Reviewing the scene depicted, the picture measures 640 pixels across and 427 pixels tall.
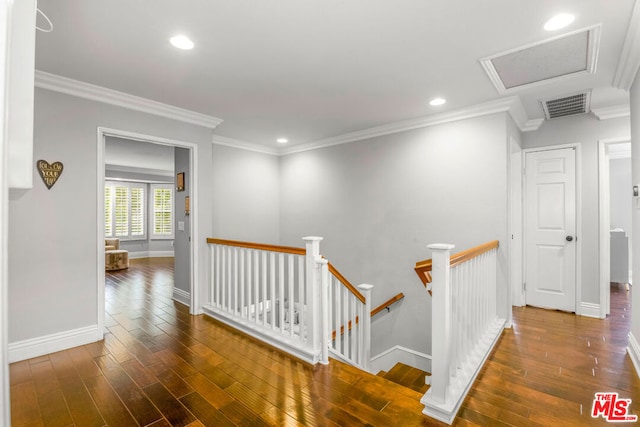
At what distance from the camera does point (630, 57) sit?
231 centimetres

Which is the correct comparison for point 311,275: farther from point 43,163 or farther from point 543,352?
point 43,163

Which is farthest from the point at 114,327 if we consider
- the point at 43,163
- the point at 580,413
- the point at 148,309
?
the point at 580,413

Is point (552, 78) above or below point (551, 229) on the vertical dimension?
above

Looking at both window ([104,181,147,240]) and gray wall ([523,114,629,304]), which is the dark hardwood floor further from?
window ([104,181,147,240])

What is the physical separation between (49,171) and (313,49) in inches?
103

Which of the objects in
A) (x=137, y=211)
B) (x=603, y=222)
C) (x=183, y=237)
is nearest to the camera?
(x=603, y=222)

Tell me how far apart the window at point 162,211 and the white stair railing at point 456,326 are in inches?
368

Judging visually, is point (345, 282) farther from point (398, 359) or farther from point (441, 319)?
point (398, 359)

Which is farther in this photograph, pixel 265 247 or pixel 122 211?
pixel 122 211

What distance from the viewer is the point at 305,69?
2648mm

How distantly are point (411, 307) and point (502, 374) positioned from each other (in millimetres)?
1602

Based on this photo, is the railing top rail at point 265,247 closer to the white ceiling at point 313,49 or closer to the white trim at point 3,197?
the white ceiling at point 313,49

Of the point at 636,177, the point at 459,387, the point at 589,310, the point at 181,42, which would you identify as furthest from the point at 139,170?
the point at 589,310

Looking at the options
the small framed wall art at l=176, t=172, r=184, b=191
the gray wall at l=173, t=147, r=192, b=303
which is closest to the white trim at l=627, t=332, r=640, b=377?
the gray wall at l=173, t=147, r=192, b=303
